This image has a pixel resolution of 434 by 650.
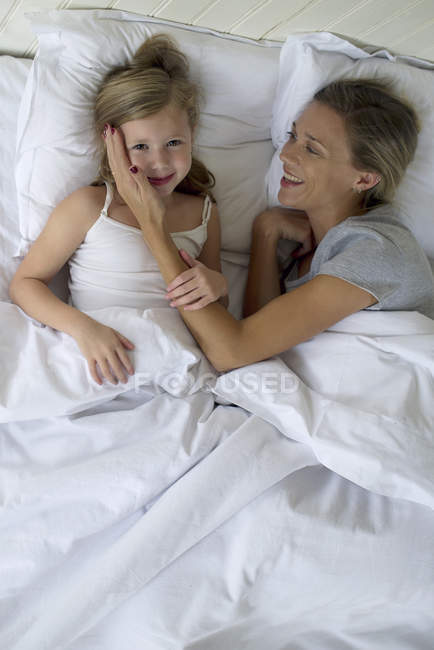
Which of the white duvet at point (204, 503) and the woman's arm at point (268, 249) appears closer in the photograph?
the white duvet at point (204, 503)

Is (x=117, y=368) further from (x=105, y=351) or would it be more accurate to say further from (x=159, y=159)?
(x=159, y=159)

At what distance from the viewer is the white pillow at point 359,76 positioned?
4.19 feet

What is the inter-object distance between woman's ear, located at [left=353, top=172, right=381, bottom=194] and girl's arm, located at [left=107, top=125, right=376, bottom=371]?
0.29 m

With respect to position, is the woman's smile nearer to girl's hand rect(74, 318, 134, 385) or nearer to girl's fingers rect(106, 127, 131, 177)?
girl's fingers rect(106, 127, 131, 177)

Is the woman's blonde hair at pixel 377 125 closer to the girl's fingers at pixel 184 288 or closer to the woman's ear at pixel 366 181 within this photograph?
the woman's ear at pixel 366 181

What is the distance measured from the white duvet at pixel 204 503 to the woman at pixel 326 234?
0.09 m

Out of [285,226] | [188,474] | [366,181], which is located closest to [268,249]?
[285,226]

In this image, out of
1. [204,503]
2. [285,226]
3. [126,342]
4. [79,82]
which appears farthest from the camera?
[285,226]

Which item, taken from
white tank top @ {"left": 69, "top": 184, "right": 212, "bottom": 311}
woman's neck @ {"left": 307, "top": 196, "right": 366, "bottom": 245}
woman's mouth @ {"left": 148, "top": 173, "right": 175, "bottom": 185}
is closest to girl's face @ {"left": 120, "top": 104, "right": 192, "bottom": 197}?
woman's mouth @ {"left": 148, "top": 173, "right": 175, "bottom": 185}

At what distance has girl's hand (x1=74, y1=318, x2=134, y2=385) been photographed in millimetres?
1007

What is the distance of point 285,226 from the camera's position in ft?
4.45

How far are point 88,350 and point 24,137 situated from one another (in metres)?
0.49

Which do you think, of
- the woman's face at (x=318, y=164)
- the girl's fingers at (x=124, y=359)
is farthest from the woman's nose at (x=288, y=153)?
the girl's fingers at (x=124, y=359)

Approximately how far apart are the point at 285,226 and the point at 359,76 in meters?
0.39
